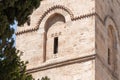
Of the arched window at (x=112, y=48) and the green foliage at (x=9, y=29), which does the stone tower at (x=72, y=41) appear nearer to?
the arched window at (x=112, y=48)

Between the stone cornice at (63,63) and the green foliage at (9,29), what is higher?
the green foliage at (9,29)

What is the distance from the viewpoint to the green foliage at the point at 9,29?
1021 centimetres

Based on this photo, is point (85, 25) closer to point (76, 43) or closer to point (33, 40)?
point (76, 43)

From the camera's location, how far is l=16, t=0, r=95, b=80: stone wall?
59.1 feet

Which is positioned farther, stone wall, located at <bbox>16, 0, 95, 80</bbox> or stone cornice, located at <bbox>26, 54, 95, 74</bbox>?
stone wall, located at <bbox>16, 0, 95, 80</bbox>

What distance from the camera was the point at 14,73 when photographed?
10508 millimetres

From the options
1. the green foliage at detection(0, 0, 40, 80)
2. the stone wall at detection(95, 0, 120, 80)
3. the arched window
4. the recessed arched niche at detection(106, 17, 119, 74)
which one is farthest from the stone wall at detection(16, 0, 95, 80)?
the green foliage at detection(0, 0, 40, 80)

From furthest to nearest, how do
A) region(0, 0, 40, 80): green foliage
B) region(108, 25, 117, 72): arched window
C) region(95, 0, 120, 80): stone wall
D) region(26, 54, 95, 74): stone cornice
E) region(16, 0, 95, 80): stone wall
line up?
1. region(108, 25, 117, 72): arched window
2. region(95, 0, 120, 80): stone wall
3. region(16, 0, 95, 80): stone wall
4. region(26, 54, 95, 74): stone cornice
5. region(0, 0, 40, 80): green foliage

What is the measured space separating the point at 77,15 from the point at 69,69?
211 cm

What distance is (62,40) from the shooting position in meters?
19.0

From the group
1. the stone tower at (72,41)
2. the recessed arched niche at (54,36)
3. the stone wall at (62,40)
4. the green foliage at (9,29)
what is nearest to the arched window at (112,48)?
the stone tower at (72,41)

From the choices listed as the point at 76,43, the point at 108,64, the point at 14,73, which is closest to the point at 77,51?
the point at 76,43

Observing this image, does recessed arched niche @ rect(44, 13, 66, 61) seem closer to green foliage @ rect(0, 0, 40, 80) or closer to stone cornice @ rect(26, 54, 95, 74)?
stone cornice @ rect(26, 54, 95, 74)

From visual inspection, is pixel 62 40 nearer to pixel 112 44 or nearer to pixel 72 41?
pixel 72 41
